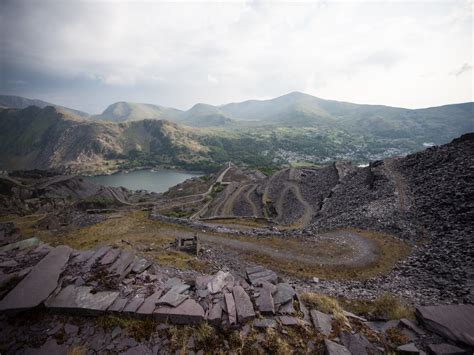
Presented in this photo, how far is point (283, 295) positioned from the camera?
7.63m

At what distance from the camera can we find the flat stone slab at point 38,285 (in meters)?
Answer: 6.37

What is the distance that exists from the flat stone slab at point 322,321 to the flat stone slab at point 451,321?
2.89 metres

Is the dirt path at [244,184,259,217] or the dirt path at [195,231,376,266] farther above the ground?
the dirt path at [195,231,376,266]

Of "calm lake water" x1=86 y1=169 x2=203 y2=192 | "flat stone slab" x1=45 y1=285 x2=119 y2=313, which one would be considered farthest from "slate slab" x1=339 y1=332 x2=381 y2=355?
"calm lake water" x1=86 y1=169 x2=203 y2=192

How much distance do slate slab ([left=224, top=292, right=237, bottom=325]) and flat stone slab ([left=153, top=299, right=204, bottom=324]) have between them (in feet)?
2.60

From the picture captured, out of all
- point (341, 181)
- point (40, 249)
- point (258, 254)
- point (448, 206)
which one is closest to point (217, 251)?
point (258, 254)

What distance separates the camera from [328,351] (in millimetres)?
5633

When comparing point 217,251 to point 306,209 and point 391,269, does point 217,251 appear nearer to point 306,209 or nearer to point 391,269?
point 391,269

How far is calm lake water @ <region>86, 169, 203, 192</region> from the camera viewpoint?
135 meters

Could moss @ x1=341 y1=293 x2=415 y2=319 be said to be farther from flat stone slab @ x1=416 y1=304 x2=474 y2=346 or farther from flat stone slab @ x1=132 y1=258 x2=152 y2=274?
flat stone slab @ x1=132 y1=258 x2=152 y2=274

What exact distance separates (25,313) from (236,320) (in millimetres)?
6269

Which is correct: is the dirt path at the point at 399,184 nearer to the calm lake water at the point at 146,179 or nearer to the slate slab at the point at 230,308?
the slate slab at the point at 230,308

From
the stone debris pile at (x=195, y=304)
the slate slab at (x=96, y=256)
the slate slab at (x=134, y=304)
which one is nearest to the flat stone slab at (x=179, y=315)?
the stone debris pile at (x=195, y=304)

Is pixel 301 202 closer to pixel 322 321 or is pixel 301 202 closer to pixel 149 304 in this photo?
pixel 322 321
